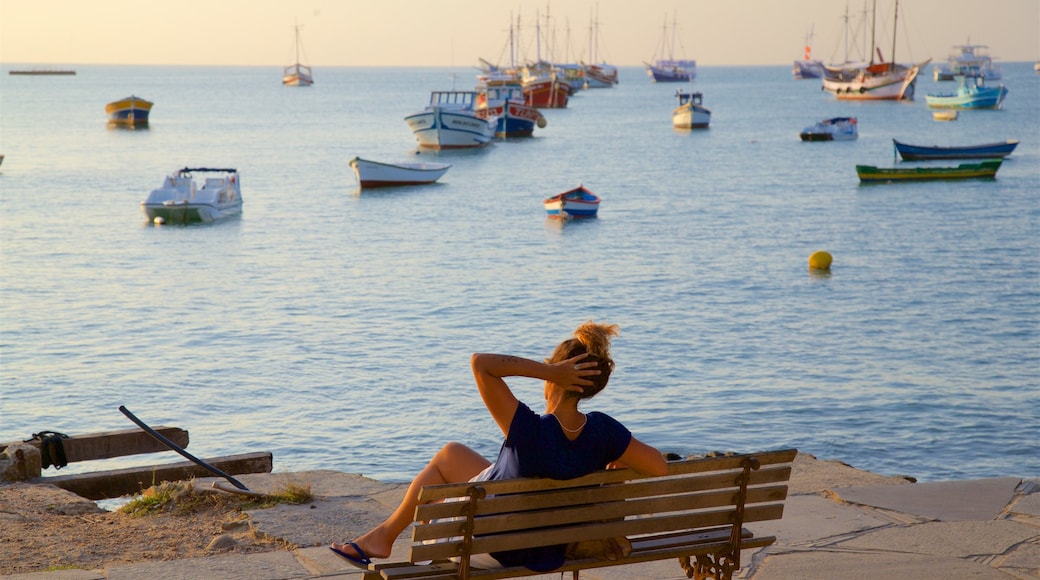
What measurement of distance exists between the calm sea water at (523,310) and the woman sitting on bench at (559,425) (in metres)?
7.68

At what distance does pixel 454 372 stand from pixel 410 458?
4169 millimetres

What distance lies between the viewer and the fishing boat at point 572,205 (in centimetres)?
3412

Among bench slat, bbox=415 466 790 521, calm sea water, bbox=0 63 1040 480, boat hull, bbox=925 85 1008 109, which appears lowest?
calm sea water, bbox=0 63 1040 480

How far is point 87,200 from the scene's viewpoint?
4100 centimetres

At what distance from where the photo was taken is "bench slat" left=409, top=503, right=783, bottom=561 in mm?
3834

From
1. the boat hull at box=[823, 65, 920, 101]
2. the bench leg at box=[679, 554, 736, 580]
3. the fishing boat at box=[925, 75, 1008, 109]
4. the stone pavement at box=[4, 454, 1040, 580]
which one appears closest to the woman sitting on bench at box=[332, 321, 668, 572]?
the bench leg at box=[679, 554, 736, 580]

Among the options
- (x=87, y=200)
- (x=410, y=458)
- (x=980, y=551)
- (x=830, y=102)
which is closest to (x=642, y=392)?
(x=410, y=458)

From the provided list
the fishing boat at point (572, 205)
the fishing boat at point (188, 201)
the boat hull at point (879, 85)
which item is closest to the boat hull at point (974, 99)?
the boat hull at point (879, 85)

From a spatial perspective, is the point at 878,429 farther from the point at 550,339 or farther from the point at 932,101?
the point at 932,101

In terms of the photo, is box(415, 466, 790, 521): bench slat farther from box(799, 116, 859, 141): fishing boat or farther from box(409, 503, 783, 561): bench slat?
box(799, 116, 859, 141): fishing boat

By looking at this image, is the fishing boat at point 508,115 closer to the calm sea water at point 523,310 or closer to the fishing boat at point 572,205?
the calm sea water at point 523,310

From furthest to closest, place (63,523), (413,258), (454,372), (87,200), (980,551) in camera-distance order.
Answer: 1. (87,200)
2. (413,258)
3. (454,372)
4. (63,523)
5. (980,551)

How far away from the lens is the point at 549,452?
3936mm

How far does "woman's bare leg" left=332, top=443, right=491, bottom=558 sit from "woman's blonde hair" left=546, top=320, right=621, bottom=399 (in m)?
0.63
